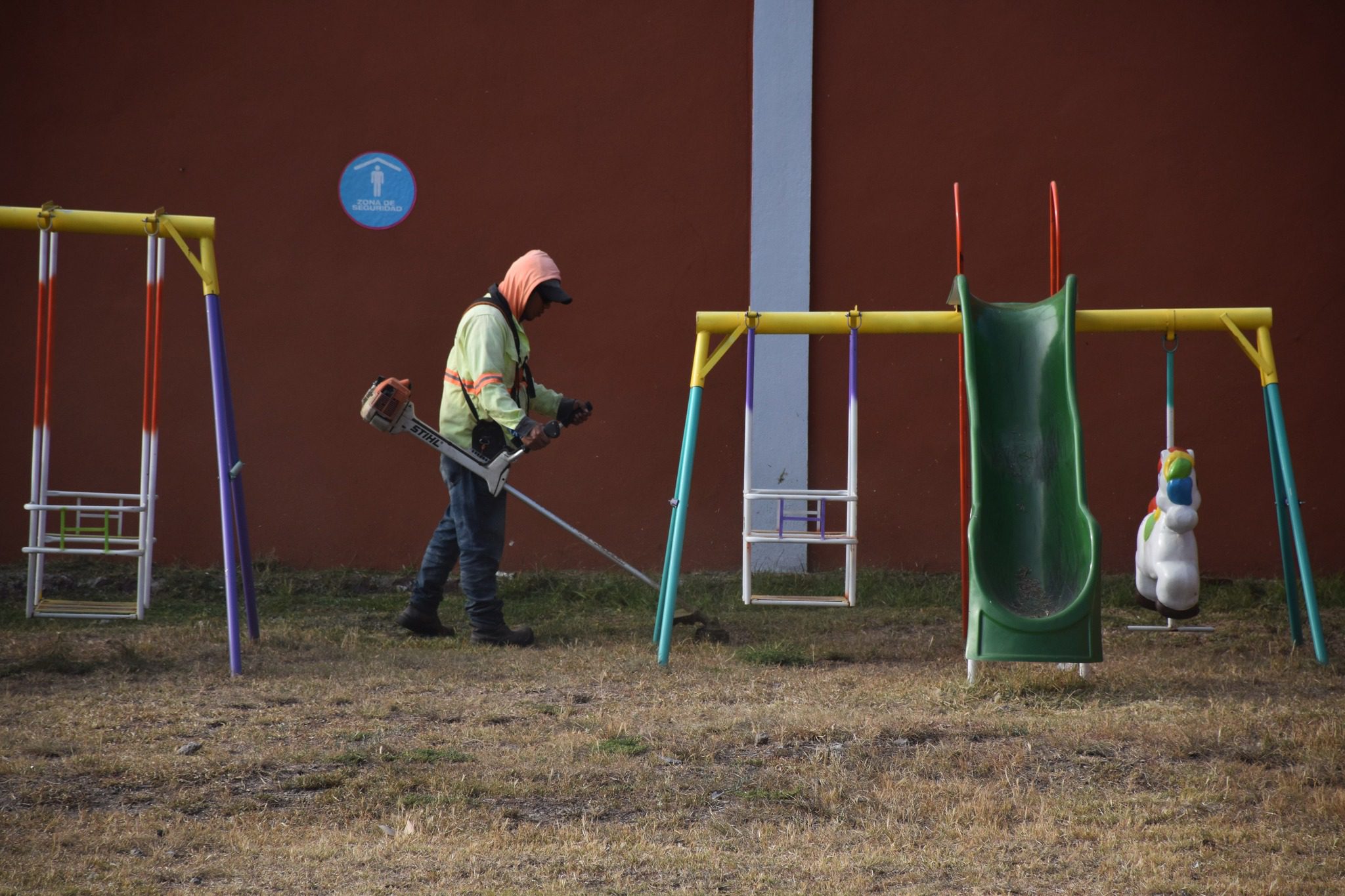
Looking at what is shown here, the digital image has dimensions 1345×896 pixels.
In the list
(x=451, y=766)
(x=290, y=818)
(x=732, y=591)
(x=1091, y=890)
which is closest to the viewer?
(x=1091, y=890)

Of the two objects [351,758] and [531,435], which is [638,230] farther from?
[351,758]

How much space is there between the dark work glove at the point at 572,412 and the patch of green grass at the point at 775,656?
1.24 m

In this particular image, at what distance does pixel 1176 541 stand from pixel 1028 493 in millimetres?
620

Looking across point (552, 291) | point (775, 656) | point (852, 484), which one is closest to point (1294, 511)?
point (852, 484)

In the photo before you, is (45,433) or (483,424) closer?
(45,433)

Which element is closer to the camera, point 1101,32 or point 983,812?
point 983,812

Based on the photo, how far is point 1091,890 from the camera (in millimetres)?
2744

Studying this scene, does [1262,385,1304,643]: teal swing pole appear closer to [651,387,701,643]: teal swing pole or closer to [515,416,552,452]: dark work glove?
[651,387,701,643]: teal swing pole

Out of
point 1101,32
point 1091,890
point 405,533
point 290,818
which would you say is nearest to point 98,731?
point 290,818

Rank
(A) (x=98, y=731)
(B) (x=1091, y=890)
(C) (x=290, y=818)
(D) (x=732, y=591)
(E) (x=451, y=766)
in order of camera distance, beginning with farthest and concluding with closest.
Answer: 1. (D) (x=732, y=591)
2. (A) (x=98, y=731)
3. (E) (x=451, y=766)
4. (C) (x=290, y=818)
5. (B) (x=1091, y=890)

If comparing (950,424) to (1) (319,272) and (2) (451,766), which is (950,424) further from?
(2) (451,766)

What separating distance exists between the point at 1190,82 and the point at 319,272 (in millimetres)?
5088

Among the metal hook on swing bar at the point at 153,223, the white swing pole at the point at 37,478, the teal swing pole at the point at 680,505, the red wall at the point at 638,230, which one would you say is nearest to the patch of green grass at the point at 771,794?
the teal swing pole at the point at 680,505

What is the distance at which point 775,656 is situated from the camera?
511cm
